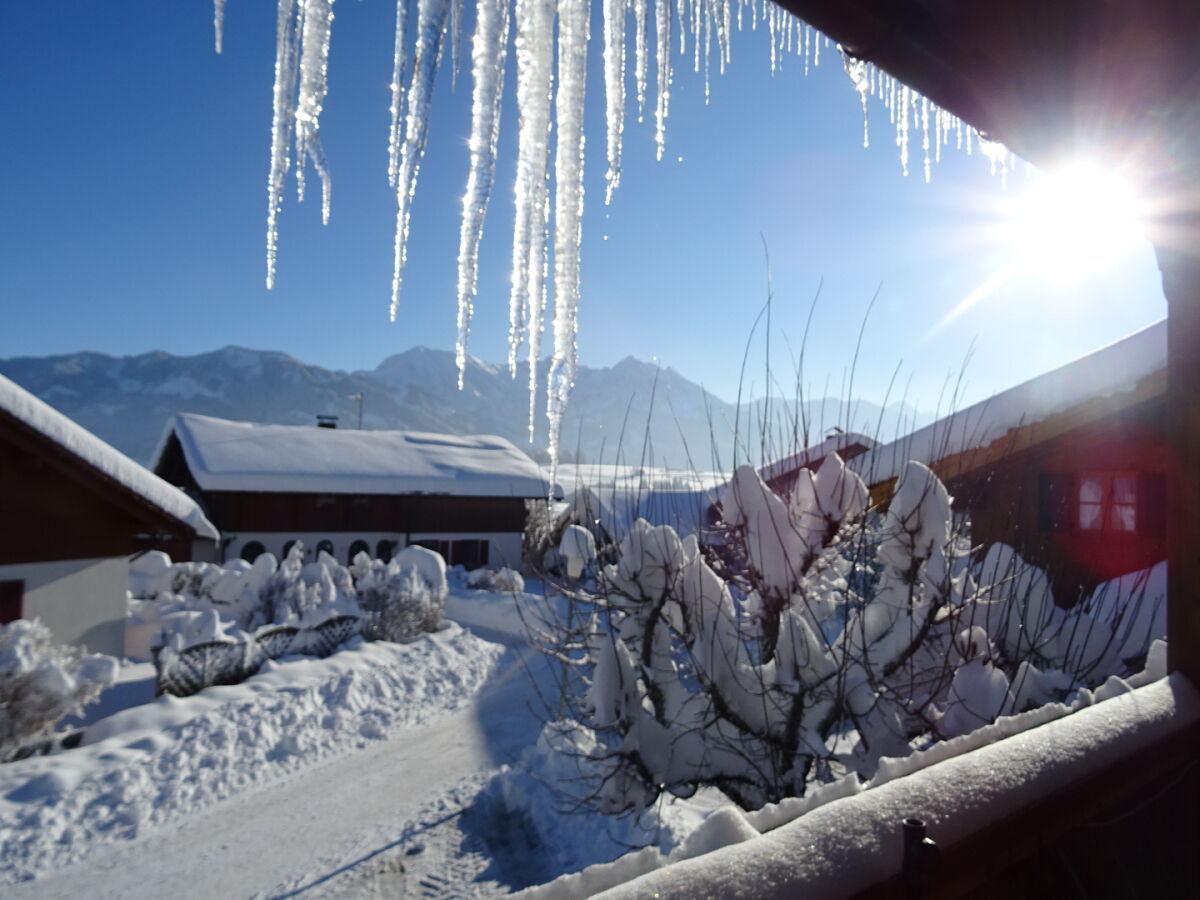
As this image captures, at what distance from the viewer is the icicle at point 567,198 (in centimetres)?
170

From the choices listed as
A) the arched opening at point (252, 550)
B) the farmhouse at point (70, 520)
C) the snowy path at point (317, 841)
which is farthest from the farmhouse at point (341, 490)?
the snowy path at point (317, 841)

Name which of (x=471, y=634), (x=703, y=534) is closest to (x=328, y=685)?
(x=471, y=634)

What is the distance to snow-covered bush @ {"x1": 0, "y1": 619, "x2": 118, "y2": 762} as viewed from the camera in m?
6.47

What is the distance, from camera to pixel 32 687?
6.63m

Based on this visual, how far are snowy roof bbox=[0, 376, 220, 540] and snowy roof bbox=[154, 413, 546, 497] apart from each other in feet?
46.5

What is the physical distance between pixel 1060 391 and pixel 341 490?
22.4m

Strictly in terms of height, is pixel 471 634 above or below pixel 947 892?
below

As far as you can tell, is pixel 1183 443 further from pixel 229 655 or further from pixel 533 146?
pixel 229 655

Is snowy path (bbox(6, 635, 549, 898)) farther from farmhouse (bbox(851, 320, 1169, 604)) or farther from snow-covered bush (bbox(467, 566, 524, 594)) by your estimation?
snow-covered bush (bbox(467, 566, 524, 594))

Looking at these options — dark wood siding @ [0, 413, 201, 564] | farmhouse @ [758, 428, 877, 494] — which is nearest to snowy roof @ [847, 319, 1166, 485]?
farmhouse @ [758, 428, 877, 494]

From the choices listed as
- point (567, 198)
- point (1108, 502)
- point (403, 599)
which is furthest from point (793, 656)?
point (403, 599)

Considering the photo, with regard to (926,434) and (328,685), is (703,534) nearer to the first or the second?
(926,434)

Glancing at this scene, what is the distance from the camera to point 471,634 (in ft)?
45.5

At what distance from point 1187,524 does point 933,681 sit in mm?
2289
